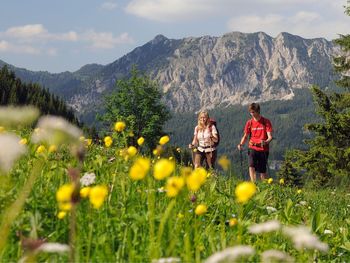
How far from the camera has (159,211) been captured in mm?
3730

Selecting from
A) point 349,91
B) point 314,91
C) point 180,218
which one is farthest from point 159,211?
point 349,91

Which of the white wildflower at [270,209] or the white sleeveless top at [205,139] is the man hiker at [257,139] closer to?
the white sleeveless top at [205,139]

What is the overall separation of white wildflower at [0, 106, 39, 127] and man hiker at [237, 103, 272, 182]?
1089cm

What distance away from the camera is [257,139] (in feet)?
43.7

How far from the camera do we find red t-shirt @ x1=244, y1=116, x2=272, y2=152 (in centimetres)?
1310

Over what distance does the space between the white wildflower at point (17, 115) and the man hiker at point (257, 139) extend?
1089 centimetres

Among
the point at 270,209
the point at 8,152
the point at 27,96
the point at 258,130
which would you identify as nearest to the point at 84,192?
the point at 8,152

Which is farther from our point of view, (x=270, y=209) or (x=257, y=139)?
(x=257, y=139)

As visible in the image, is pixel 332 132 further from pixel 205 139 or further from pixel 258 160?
pixel 205 139

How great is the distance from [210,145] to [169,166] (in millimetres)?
11871

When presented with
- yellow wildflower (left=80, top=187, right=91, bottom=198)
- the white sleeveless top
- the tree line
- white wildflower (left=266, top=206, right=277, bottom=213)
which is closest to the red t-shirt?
the white sleeveless top

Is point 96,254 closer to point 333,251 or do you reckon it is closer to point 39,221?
point 39,221

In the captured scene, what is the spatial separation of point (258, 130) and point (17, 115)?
1153 centimetres

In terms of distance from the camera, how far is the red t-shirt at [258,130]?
13.1 meters
